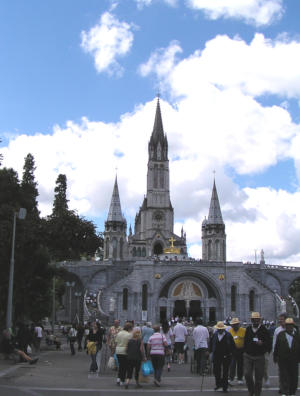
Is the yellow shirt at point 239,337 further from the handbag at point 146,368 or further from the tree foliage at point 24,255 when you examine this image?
the tree foliage at point 24,255

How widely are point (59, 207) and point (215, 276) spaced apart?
68.9 ft

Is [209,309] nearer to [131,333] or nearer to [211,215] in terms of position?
[211,215]

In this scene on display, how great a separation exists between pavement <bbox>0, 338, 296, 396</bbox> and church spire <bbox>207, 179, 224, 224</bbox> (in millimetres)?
61205

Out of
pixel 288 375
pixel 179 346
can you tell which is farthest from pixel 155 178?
pixel 288 375

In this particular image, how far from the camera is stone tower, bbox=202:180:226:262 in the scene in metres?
78.9

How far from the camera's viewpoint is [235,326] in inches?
523

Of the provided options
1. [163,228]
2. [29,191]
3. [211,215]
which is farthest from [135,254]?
[29,191]

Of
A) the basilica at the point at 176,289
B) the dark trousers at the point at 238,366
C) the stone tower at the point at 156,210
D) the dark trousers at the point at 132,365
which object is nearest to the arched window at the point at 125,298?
the basilica at the point at 176,289

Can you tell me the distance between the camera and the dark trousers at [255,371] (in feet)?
34.0

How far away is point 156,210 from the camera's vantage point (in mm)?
96250

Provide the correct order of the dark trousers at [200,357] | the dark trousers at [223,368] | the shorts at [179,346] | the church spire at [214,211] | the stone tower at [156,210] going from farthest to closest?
the stone tower at [156,210] → the church spire at [214,211] → the shorts at [179,346] → the dark trousers at [200,357] → the dark trousers at [223,368]

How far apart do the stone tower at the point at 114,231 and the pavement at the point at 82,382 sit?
198 ft

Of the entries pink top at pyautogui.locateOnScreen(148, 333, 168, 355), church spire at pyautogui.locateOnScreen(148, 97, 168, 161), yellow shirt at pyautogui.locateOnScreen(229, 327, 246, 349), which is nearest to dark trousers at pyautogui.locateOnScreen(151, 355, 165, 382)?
pink top at pyautogui.locateOnScreen(148, 333, 168, 355)

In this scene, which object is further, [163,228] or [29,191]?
[163,228]
